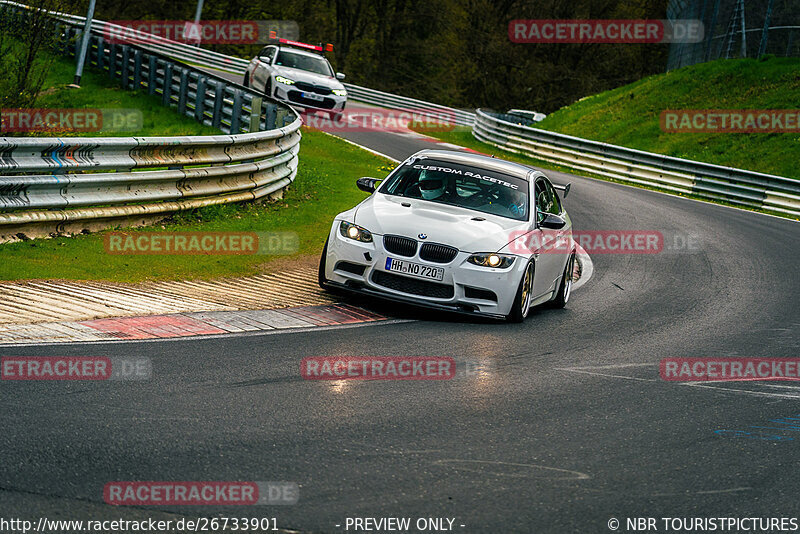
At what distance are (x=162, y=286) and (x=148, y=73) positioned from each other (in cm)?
2080

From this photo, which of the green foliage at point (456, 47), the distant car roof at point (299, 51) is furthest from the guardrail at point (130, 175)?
the green foliage at point (456, 47)

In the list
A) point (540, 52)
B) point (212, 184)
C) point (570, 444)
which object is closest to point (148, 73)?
point (212, 184)

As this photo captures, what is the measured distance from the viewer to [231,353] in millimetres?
7539

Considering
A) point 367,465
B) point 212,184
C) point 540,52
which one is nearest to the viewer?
point 367,465

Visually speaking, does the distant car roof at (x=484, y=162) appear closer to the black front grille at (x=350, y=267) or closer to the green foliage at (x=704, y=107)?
the black front grille at (x=350, y=267)

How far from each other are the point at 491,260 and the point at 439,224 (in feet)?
2.20

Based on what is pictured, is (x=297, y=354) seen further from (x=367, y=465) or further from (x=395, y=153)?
(x=395, y=153)

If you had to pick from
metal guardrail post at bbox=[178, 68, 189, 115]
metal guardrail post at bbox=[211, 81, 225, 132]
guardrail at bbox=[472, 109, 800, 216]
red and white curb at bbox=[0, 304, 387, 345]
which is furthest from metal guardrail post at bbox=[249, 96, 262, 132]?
guardrail at bbox=[472, 109, 800, 216]

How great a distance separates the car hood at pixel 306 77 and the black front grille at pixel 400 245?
19123 mm

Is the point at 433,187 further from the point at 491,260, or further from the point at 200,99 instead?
the point at 200,99

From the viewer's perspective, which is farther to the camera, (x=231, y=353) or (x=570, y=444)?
(x=231, y=353)

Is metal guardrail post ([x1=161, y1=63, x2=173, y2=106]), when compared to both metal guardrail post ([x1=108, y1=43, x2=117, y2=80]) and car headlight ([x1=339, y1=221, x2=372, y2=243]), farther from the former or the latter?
car headlight ([x1=339, y1=221, x2=372, y2=243])

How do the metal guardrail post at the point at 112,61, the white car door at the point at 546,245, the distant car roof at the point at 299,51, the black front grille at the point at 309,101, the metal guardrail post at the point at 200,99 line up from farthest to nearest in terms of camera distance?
the metal guardrail post at the point at 112,61
the distant car roof at the point at 299,51
the black front grille at the point at 309,101
the metal guardrail post at the point at 200,99
the white car door at the point at 546,245

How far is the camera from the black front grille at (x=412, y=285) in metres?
9.68
